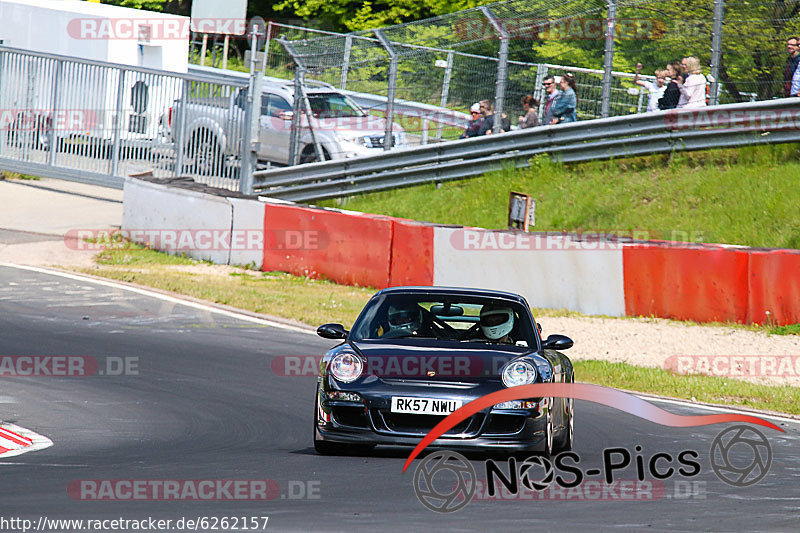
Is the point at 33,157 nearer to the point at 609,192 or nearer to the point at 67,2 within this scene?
the point at 67,2

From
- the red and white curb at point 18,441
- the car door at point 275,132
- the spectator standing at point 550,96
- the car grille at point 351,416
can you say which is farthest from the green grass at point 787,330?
the car door at point 275,132

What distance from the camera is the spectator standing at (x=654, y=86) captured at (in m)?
18.8

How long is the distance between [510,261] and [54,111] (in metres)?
11.3

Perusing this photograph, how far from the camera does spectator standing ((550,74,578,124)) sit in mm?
19953

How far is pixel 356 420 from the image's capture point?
775 centimetres

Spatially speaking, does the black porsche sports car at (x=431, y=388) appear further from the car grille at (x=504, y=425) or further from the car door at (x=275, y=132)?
the car door at (x=275, y=132)

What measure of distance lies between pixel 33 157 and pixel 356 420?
58.6 ft

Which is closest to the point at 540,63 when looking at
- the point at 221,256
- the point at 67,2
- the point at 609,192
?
the point at 609,192

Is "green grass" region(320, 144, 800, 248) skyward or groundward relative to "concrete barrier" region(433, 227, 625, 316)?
skyward

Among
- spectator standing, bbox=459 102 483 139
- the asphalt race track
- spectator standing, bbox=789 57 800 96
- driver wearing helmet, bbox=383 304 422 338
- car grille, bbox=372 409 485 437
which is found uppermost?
spectator standing, bbox=789 57 800 96

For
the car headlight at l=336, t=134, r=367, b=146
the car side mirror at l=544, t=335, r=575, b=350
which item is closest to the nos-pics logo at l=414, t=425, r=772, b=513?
the car side mirror at l=544, t=335, r=575, b=350

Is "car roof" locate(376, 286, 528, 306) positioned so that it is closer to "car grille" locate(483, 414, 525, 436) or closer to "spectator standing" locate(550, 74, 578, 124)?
"car grille" locate(483, 414, 525, 436)

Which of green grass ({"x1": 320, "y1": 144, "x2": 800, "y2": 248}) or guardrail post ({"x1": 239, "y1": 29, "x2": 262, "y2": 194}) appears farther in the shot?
guardrail post ({"x1": 239, "y1": 29, "x2": 262, "y2": 194})

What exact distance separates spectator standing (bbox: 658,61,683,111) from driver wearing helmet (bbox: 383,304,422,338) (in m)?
10.8
